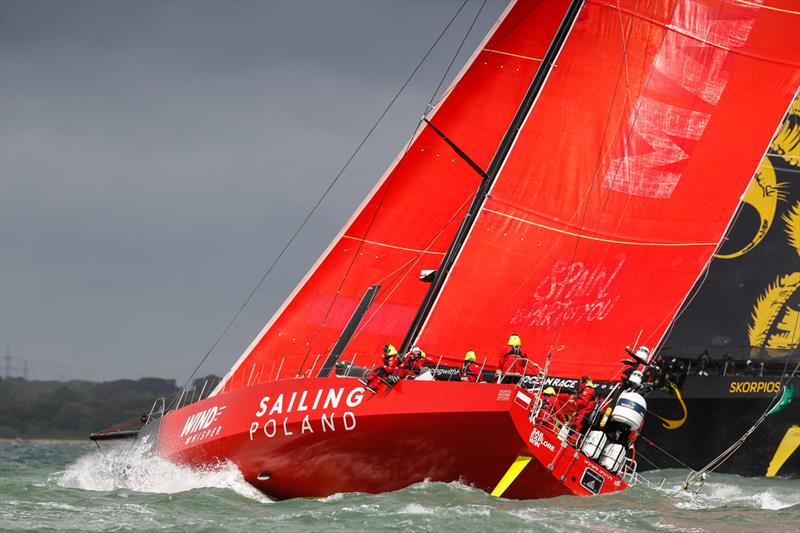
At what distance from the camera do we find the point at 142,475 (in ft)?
56.9

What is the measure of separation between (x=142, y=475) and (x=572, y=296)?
6.16 m

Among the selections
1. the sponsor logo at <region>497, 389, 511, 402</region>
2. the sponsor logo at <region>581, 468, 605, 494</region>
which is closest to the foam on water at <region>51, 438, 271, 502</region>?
the sponsor logo at <region>497, 389, 511, 402</region>

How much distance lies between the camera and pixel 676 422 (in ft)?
79.9

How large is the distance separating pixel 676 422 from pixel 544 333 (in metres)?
7.16

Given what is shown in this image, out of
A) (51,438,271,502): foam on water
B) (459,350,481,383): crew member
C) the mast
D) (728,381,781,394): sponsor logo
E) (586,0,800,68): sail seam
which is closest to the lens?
(459,350,481,383): crew member

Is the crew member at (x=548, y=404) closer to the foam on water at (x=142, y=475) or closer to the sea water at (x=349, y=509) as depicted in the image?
the sea water at (x=349, y=509)

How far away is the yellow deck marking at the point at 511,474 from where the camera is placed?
14211 mm

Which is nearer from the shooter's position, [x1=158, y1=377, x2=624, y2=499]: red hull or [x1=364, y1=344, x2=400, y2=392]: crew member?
[x1=158, y1=377, x2=624, y2=499]: red hull

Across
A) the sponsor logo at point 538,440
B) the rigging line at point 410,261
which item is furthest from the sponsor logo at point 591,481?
the rigging line at point 410,261

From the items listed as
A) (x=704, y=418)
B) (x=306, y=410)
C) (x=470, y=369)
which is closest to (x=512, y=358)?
(x=470, y=369)

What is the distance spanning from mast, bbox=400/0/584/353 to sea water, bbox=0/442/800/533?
268 centimetres

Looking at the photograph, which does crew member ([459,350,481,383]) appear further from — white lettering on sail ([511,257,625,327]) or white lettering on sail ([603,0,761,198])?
white lettering on sail ([603,0,761,198])

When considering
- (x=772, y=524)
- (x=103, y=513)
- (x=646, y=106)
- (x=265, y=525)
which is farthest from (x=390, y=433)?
(x=646, y=106)

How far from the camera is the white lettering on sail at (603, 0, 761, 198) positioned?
1903 cm
